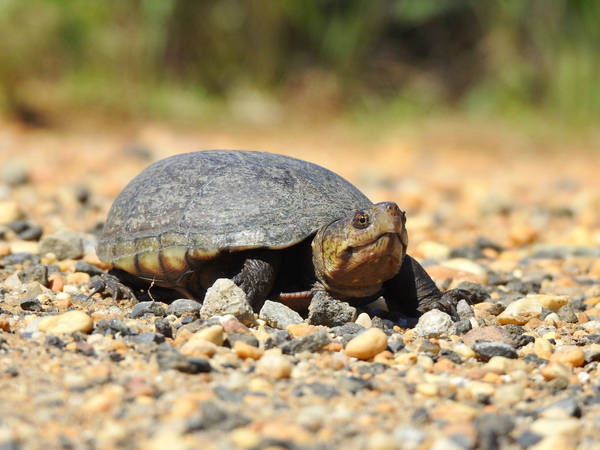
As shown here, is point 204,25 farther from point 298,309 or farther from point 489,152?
point 298,309

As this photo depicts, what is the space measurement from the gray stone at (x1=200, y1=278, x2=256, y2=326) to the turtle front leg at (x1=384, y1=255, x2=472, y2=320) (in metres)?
0.73

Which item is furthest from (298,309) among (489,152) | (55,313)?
(489,152)

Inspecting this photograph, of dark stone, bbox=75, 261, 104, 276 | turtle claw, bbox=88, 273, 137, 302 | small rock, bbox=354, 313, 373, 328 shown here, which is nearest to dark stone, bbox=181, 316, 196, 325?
turtle claw, bbox=88, 273, 137, 302

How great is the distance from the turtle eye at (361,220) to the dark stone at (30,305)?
52.8 inches

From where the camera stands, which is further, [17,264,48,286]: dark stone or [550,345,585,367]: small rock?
[17,264,48,286]: dark stone

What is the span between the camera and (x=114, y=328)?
2748 millimetres

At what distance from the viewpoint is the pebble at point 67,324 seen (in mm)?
2703

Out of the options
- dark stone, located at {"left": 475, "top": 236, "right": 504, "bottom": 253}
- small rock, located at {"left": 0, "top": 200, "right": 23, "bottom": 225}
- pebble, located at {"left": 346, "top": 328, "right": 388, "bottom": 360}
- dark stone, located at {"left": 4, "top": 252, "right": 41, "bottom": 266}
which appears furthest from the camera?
dark stone, located at {"left": 475, "top": 236, "right": 504, "bottom": 253}

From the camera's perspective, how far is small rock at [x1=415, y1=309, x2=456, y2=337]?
3.03m

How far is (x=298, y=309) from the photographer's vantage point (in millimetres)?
3172

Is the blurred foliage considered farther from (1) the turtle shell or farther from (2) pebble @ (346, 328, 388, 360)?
(2) pebble @ (346, 328, 388, 360)

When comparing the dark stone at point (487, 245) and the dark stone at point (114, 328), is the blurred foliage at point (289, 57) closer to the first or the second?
the dark stone at point (487, 245)

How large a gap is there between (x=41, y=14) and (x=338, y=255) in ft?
29.2

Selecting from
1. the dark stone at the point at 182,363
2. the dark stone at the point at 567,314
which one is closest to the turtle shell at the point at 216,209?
the dark stone at the point at 182,363
